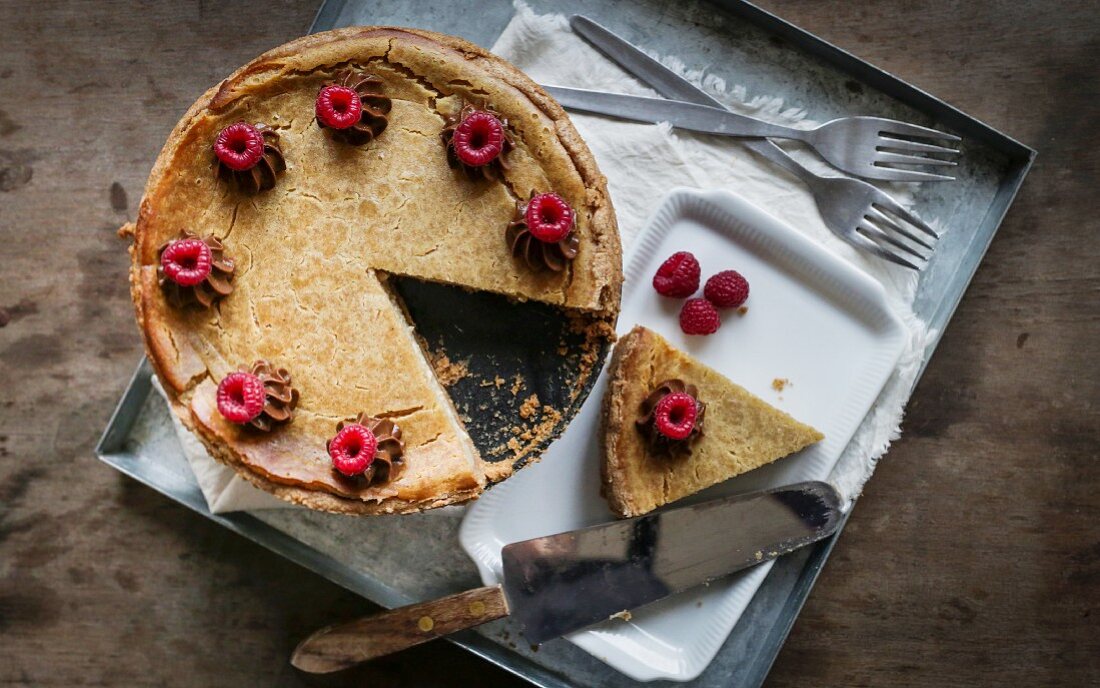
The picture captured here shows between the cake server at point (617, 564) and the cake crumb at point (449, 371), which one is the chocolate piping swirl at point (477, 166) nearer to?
the cake crumb at point (449, 371)

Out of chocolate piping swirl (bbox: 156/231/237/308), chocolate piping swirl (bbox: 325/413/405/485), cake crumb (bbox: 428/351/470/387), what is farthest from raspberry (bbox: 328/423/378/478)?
chocolate piping swirl (bbox: 156/231/237/308)

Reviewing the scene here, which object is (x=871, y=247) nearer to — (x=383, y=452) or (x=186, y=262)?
(x=383, y=452)

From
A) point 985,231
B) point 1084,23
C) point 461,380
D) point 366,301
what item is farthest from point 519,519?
point 1084,23

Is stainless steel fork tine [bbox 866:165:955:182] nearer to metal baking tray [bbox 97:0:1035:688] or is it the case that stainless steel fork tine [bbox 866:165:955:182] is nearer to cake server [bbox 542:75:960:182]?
cake server [bbox 542:75:960:182]

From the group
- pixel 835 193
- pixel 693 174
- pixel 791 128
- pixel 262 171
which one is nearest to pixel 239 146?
pixel 262 171

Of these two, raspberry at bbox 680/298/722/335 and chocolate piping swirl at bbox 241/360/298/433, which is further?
raspberry at bbox 680/298/722/335

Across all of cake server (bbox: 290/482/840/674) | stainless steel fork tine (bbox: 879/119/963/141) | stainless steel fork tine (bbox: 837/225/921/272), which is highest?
stainless steel fork tine (bbox: 879/119/963/141)

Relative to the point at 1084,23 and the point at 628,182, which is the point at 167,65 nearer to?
the point at 628,182
